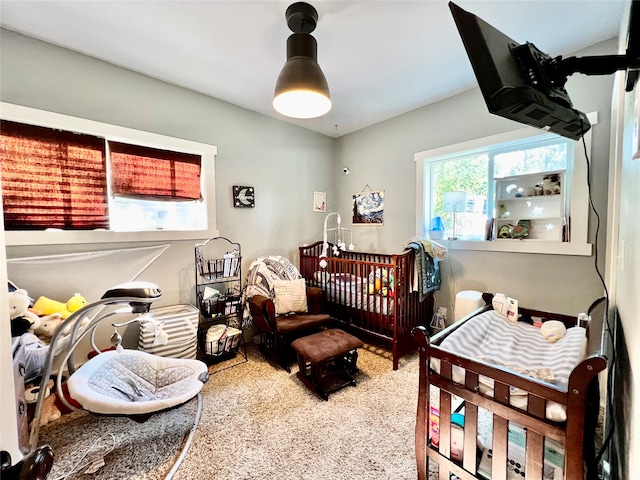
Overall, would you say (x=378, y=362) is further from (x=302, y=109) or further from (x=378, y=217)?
(x=302, y=109)

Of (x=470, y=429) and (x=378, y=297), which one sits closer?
(x=470, y=429)

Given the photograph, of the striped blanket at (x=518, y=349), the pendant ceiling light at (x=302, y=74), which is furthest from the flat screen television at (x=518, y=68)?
the striped blanket at (x=518, y=349)

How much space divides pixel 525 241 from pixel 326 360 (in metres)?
2.10

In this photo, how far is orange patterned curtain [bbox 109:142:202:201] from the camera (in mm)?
2379

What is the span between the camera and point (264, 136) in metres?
3.28

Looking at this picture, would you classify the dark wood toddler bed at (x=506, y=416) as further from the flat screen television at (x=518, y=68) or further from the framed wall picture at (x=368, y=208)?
the framed wall picture at (x=368, y=208)

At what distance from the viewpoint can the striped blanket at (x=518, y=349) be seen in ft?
3.59

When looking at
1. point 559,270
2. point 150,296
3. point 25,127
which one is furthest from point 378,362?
point 25,127

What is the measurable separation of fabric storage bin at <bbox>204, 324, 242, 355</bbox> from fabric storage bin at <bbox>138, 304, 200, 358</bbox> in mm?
135

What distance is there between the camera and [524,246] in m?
2.41

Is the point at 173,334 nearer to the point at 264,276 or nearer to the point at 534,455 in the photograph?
the point at 264,276

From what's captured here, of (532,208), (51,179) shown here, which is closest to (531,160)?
(532,208)

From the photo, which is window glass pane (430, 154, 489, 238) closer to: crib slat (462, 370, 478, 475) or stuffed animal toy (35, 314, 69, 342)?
crib slat (462, 370, 478, 475)

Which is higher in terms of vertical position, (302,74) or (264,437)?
(302,74)
